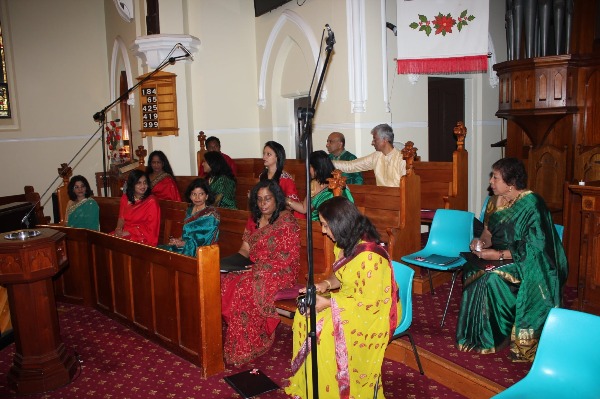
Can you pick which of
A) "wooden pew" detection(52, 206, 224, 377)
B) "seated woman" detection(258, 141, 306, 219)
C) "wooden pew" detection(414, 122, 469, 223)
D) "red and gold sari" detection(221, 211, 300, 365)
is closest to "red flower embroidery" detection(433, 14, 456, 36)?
"wooden pew" detection(414, 122, 469, 223)

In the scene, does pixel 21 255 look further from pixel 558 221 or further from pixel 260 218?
pixel 558 221

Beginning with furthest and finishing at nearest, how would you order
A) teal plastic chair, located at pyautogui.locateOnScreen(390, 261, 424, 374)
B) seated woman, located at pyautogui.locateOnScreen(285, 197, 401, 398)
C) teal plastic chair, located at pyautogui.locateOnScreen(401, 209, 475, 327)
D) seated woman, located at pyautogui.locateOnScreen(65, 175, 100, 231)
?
1. seated woman, located at pyautogui.locateOnScreen(65, 175, 100, 231)
2. teal plastic chair, located at pyautogui.locateOnScreen(401, 209, 475, 327)
3. teal plastic chair, located at pyautogui.locateOnScreen(390, 261, 424, 374)
4. seated woman, located at pyautogui.locateOnScreen(285, 197, 401, 398)

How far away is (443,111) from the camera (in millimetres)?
8117

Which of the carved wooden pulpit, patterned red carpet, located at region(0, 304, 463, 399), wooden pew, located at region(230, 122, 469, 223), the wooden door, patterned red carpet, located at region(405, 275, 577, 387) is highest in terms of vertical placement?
the wooden door

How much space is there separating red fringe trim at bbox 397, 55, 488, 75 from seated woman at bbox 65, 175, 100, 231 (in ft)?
13.8

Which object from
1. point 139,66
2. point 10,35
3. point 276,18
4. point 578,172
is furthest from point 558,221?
point 10,35

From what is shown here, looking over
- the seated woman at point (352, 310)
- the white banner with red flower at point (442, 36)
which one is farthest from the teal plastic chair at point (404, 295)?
the white banner with red flower at point (442, 36)

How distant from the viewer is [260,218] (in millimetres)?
3826

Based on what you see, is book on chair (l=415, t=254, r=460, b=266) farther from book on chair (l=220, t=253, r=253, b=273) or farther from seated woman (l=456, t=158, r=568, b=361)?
book on chair (l=220, t=253, r=253, b=273)

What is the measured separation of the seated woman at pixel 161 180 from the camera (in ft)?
19.8

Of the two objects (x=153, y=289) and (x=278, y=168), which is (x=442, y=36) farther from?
(x=153, y=289)

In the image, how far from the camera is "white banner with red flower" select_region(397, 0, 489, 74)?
638cm

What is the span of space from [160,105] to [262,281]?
568 centimetres

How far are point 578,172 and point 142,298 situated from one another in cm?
572
